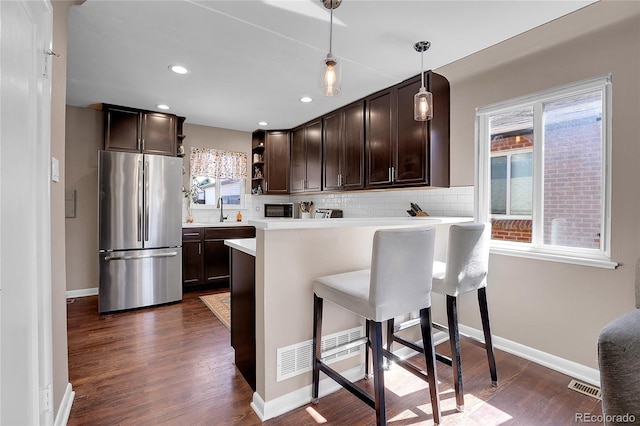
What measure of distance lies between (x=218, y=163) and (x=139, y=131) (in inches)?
48.7

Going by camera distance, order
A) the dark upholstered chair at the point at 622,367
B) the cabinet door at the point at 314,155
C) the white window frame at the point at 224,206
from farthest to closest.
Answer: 1. the white window frame at the point at 224,206
2. the cabinet door at the point at 314,155
3. the dark upholstered chair at the point at 622,367

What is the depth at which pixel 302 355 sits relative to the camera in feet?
5.97

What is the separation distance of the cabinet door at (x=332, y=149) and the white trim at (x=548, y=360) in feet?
7.74

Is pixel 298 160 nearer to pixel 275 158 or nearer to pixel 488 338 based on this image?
pixel 275 158

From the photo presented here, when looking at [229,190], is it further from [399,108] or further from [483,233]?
[483,233]

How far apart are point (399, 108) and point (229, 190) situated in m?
3.17

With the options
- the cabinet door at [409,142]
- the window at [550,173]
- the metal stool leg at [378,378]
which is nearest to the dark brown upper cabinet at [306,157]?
the cabinet door at [409,142]

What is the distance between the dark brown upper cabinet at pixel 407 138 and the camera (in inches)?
113

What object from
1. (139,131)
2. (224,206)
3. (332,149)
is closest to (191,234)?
(224,206)

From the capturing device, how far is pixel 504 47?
2.42 meters

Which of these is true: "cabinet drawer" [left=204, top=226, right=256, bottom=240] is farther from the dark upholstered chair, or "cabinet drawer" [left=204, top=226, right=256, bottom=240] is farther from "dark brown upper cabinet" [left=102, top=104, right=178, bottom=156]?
the dark upholstered chair

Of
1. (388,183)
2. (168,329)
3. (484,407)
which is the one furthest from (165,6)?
(484,407)

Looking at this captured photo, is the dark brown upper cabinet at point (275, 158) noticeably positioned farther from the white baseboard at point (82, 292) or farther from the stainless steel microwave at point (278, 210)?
the white baseboard at point (82, 292)

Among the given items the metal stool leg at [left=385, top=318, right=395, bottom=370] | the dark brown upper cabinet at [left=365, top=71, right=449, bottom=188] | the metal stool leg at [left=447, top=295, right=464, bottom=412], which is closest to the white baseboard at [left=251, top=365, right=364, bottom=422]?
the metal stool leg at [left=385, top=318, right=395, bottom=370]
